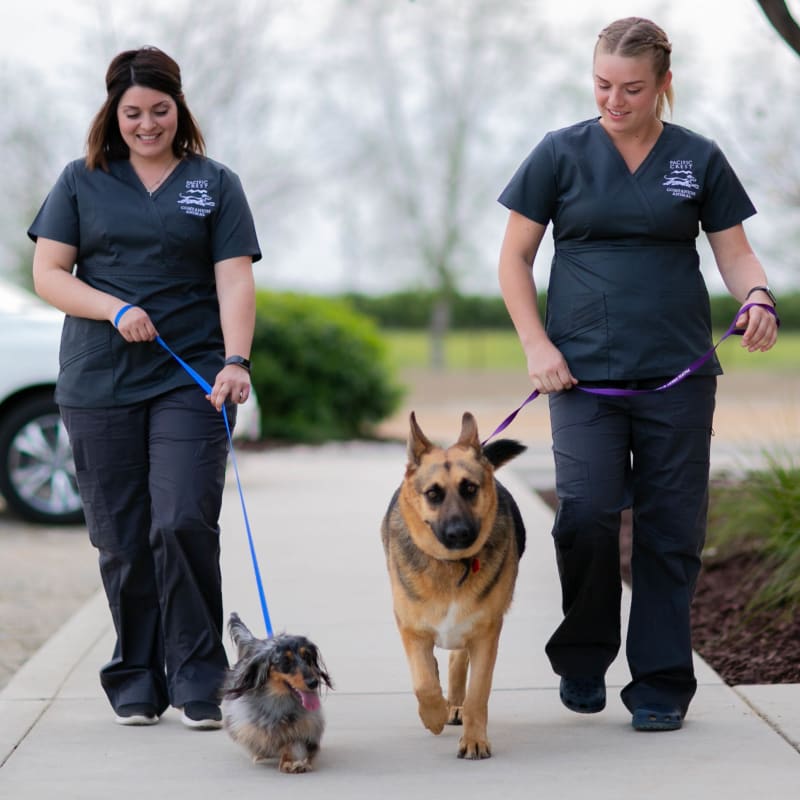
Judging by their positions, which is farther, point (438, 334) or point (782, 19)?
point (438, 334)

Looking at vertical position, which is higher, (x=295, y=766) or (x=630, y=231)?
(x=630, y=231)

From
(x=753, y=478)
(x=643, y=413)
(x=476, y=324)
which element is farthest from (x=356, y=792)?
(x=476, y=324)

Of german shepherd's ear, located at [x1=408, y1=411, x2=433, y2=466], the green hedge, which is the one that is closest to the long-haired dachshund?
german shepherd's ear, located at [x1=408, y1=411, x2=433, y2=466]

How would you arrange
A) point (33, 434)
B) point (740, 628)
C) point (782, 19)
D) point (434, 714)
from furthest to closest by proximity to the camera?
point (33, 434) → point (782, 19) → point (740, 628) → point (434, 714)

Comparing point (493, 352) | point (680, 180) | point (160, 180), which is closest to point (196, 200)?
point (160, 180)

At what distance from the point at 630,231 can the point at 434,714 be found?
64.1 inches

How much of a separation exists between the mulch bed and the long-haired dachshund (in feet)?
6.50

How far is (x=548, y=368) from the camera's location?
177 inches

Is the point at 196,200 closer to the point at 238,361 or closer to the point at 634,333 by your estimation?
the point at 238,361

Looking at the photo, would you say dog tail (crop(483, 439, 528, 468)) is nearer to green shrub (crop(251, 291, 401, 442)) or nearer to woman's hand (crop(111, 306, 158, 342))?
woman's hand (crop(111, 306, 158, 342))

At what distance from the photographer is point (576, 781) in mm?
4074

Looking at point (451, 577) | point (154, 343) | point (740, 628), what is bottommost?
point (740, 628)

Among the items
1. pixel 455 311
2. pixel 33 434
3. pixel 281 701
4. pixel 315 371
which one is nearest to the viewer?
pixel 281 701

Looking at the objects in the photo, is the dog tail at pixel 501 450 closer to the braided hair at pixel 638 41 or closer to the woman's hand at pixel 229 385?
the woman's hand at pixel 229 385
